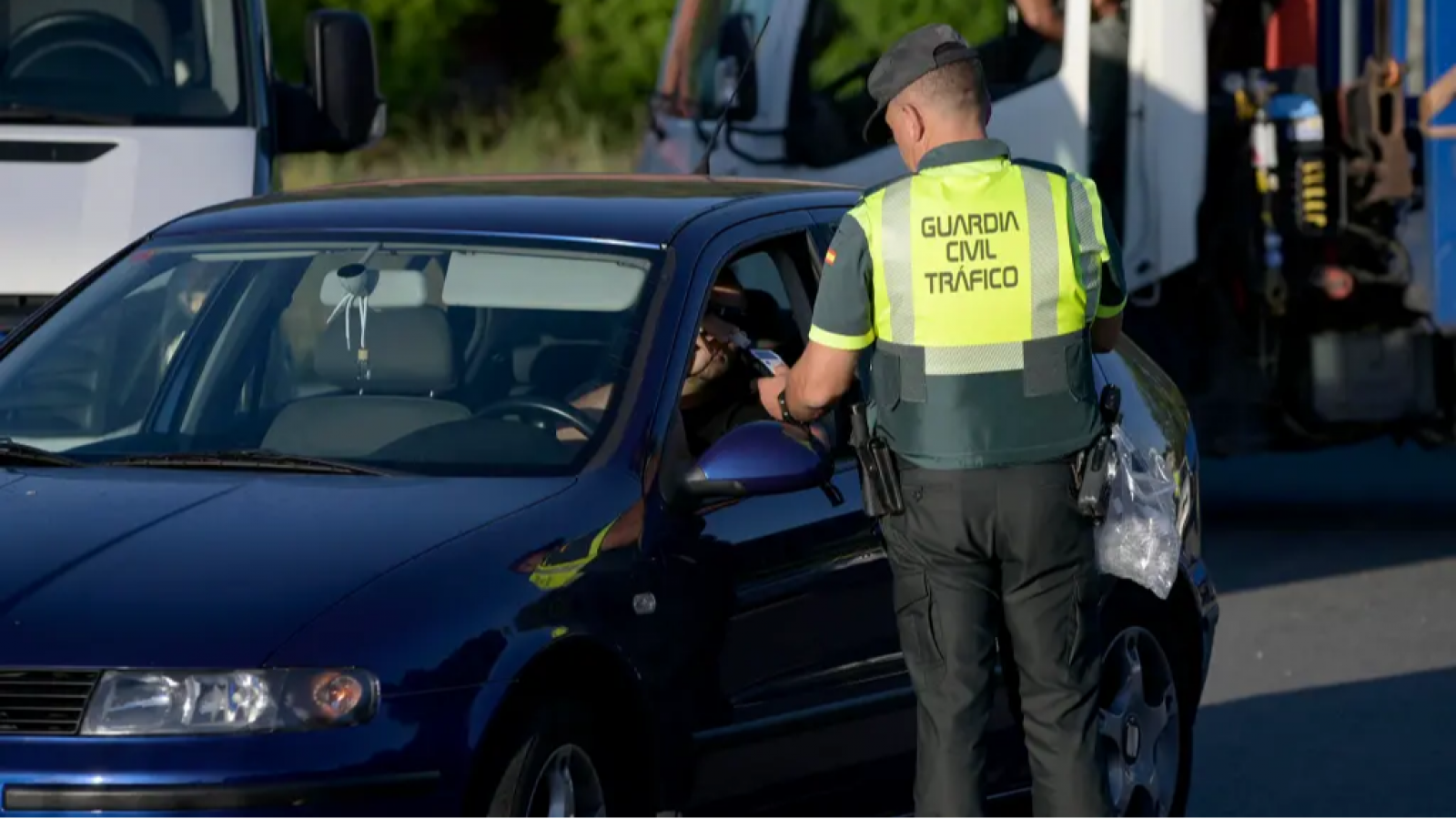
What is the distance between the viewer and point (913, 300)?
546 centimetres

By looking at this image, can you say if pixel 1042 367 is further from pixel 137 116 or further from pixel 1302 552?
pixel 1302 552

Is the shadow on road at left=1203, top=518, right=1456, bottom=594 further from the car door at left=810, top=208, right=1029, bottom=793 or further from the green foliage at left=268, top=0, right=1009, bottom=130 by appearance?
the green foliage at left=268, top=0, right=1009, bottom=130

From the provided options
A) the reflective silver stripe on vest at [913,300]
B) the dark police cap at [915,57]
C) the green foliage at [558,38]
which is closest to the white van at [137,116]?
the dark police cap at [915,57]

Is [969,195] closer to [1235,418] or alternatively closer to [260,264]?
[260,264]

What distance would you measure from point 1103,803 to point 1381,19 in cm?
777

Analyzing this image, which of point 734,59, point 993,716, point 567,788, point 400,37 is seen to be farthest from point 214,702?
point 400,37

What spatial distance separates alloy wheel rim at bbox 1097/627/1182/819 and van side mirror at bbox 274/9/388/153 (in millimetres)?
5206

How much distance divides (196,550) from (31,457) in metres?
0.82

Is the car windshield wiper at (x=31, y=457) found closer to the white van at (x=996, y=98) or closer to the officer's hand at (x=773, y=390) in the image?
the officer's hand at (x=773, y=390)

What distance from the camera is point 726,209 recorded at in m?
6.34

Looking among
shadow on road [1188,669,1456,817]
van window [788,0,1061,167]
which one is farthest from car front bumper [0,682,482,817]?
van window [788,0,1061,167]

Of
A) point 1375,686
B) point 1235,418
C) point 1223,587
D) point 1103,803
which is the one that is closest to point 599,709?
point 1103,803

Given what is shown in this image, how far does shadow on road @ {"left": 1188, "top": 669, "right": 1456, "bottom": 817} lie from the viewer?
768 centimetres

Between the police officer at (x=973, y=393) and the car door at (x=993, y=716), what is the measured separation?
0.42 m
